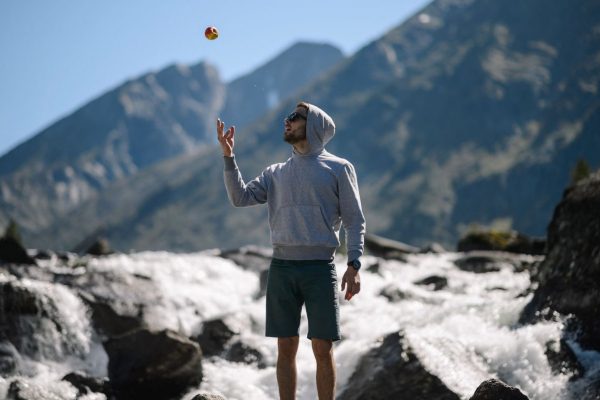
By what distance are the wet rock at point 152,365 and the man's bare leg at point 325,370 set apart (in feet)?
15.4

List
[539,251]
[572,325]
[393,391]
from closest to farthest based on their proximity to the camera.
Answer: [393,391] < [572,325] < [539,251]

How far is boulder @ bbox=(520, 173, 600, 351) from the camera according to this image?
10062 mm

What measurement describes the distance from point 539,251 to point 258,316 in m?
20.1

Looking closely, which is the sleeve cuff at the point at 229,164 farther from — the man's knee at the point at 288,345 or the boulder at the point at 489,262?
the boulder at the point at 489,262

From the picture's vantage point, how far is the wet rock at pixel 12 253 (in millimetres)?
20266

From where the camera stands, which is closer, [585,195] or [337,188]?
[337,188]

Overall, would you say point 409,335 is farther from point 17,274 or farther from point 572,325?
point 17,274

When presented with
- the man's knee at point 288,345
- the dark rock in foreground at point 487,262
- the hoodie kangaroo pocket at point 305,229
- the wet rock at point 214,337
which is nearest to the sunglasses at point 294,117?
the hoodie kangaroo pocket at point 305,229

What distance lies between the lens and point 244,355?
1295 centimetres

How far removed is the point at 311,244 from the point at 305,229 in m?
0.17

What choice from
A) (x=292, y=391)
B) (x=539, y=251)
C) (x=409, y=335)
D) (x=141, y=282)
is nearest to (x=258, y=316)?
(x=141, y=282)

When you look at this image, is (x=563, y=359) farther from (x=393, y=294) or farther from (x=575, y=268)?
(x=393, y=294)

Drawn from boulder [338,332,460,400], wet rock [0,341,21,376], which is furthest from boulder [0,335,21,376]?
boulder [338,332,460,400]

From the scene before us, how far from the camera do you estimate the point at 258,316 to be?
16438 millimetres
